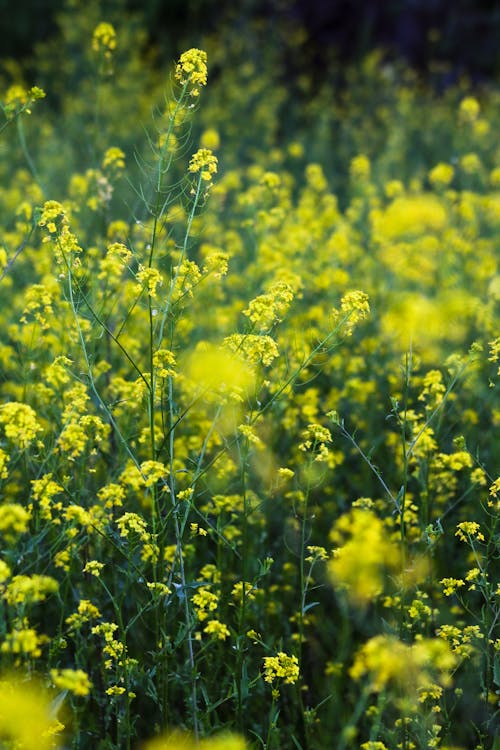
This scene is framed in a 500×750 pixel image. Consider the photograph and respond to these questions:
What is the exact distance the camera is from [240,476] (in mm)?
3031

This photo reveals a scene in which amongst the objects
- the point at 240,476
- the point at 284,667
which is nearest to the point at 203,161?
the point at 240,476

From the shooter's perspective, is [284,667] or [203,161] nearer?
[284,667]

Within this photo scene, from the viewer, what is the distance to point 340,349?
4395mm

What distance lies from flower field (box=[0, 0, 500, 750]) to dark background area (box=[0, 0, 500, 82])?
6.15 m

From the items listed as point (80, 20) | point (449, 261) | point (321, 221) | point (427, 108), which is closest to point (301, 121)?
point (427, 108)

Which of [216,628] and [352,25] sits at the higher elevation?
[352,25]

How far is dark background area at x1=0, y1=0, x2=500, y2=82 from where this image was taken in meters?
11.9

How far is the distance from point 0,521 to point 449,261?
12.7ft

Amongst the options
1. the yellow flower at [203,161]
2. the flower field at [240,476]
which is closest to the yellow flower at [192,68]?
the flower field at [240,476]

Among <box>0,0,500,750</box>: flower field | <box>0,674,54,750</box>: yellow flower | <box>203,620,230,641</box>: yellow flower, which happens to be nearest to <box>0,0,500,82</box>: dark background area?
<box>0,0,500,750</box>: flower field

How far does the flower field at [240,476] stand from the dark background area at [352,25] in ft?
20.2

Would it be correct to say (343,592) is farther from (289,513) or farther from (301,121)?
(301,121)

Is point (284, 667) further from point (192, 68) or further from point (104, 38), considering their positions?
point (104, 38)

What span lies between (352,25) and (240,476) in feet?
35.9
